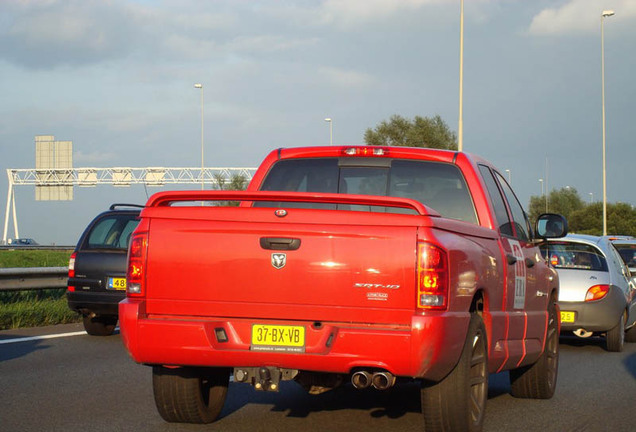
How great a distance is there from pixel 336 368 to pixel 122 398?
311cm

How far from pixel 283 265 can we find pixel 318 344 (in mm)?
510

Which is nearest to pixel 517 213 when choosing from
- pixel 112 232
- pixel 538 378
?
pixel 538 378

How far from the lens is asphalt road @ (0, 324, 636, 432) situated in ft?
24.0

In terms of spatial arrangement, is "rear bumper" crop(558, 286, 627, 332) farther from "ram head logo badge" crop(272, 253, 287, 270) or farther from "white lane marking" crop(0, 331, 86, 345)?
"ram head logo badge" crop(272, 253, 287, 270)

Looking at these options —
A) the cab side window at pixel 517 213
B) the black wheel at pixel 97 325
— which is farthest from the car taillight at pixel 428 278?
the black wheel at pixel 97 325

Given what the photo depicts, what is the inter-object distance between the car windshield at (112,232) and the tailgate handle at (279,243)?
8.14 meters

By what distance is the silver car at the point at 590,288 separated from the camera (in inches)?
525

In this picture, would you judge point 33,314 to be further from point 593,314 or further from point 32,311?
point 593,314

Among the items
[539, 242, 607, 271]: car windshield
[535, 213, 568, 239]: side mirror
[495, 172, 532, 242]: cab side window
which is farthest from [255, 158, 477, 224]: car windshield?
[539, 242, 607, 271]: car windshield

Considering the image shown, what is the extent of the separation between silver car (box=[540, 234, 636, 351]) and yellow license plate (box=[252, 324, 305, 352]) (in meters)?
7.64

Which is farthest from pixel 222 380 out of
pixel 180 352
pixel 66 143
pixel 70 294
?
pixel 66 143

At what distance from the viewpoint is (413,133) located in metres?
74.9

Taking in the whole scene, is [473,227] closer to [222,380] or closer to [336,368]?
[336,368]

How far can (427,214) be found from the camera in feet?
19.4
